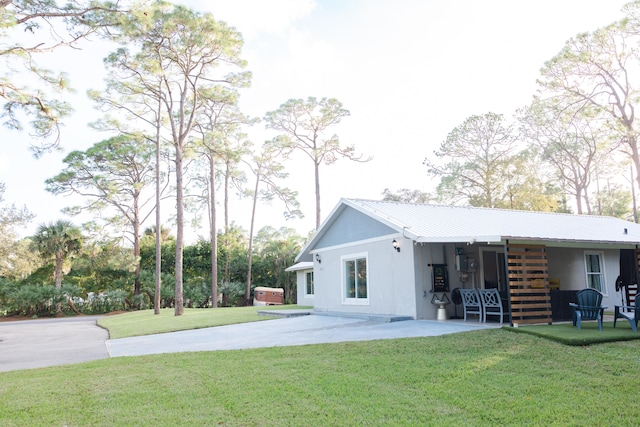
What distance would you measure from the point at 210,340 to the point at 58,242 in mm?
18172

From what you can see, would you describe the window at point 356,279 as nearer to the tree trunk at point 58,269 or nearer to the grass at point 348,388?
the grass at point 348,388

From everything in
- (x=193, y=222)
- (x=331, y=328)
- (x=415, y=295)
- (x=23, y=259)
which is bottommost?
(x=331, y=328)

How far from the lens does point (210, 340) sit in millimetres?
9609

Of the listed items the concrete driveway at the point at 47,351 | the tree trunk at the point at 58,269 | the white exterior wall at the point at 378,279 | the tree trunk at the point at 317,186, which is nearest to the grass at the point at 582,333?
the white exterior wall at the point at 378,279

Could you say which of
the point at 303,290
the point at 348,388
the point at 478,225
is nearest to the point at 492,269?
the point at 478,225

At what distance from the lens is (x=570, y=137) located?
28.3m

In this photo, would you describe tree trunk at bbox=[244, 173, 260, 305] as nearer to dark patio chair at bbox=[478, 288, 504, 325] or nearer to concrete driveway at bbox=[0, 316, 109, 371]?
concrete driveway at bbox=[0, 316, 109, 371]

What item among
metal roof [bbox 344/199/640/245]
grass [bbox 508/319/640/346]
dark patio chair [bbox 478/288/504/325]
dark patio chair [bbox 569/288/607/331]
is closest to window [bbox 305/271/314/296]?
metal roof [bbox 344/199/640/245]

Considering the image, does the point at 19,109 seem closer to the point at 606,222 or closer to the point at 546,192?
the point at 606,222

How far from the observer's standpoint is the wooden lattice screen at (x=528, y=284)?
948cm

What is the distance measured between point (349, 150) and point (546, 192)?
13.1 m

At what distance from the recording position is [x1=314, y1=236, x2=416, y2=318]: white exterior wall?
1156 centimetres

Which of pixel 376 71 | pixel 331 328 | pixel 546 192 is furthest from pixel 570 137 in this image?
pixel 331 328

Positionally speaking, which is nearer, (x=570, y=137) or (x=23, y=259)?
(x=23, y=259)
